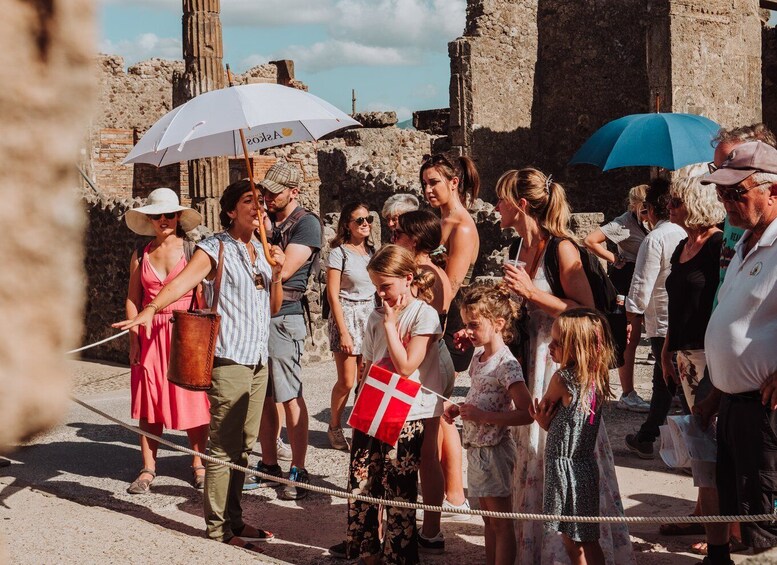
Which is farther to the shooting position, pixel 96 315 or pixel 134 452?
pixel 96 315

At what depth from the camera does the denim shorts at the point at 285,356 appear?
570 centimetres

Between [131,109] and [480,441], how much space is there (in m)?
24.4

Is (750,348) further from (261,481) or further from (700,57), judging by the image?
(700,57)

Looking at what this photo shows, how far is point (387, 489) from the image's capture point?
420cm

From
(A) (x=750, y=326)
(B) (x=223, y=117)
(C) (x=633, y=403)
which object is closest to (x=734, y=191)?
(A) (x=750, y=326)

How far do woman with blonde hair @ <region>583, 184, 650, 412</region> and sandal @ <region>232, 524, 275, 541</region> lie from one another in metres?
3.30

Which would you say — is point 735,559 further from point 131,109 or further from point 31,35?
point 131,109

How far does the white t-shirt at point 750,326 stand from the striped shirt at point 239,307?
2.11 metres

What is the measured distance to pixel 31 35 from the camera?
773 millimetres

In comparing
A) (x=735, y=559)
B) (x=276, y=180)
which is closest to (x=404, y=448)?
(x=735, y=559)

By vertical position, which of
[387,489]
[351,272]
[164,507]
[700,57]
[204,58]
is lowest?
[164,507]

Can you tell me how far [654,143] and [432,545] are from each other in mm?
4823

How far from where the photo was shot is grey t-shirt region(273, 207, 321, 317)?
5.75 m

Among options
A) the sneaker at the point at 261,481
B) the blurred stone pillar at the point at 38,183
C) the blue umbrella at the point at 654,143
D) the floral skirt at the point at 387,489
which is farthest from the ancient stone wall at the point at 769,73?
the blurred stone pillar at the point at 38,183
